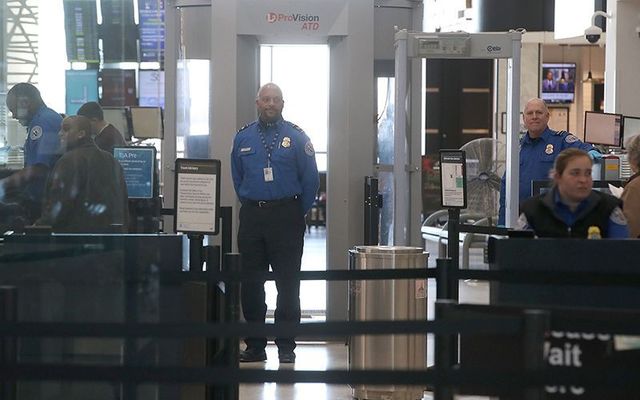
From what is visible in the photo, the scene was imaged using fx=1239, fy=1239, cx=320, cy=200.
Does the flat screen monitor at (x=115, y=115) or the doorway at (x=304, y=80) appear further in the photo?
the doorway at (x=304, y=80)

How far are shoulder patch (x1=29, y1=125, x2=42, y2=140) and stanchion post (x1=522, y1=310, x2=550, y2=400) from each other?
2.12 metres

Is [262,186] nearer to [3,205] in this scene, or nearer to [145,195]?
[145,195]

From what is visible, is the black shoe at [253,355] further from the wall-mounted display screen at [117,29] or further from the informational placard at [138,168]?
the wall-mounted display screen at [117,29]

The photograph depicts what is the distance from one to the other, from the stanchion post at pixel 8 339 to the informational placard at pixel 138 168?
132 cm

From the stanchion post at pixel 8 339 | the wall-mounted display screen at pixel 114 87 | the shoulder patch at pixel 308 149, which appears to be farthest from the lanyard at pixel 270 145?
the stanchion post at pixel 8 339

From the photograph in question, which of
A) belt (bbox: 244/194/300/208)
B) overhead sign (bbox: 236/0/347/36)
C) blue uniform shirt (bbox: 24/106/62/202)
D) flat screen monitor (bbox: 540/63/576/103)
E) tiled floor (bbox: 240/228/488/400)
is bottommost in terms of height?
tiled floor (bbox: 240/228/488/400)

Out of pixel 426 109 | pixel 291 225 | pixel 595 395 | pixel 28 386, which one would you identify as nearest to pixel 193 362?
pixel 28 386

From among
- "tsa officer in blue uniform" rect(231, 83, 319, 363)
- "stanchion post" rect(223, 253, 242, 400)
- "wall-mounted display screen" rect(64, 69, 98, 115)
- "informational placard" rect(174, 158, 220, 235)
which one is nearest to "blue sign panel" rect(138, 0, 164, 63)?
"informational placard" rect(174, 158, 220, 235)

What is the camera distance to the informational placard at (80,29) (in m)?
4.72

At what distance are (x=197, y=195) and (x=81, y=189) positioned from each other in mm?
1104

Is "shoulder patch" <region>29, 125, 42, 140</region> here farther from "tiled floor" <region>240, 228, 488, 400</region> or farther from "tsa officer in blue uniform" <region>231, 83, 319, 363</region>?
"tsa officer in blue uniform" <region>231, 83, 319, 363</region>

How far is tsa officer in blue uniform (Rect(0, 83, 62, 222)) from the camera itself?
4492 mm

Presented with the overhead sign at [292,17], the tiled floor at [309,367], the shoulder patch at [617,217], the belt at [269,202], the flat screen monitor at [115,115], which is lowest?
the tiled floor at [309,367]

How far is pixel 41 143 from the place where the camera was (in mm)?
4652
